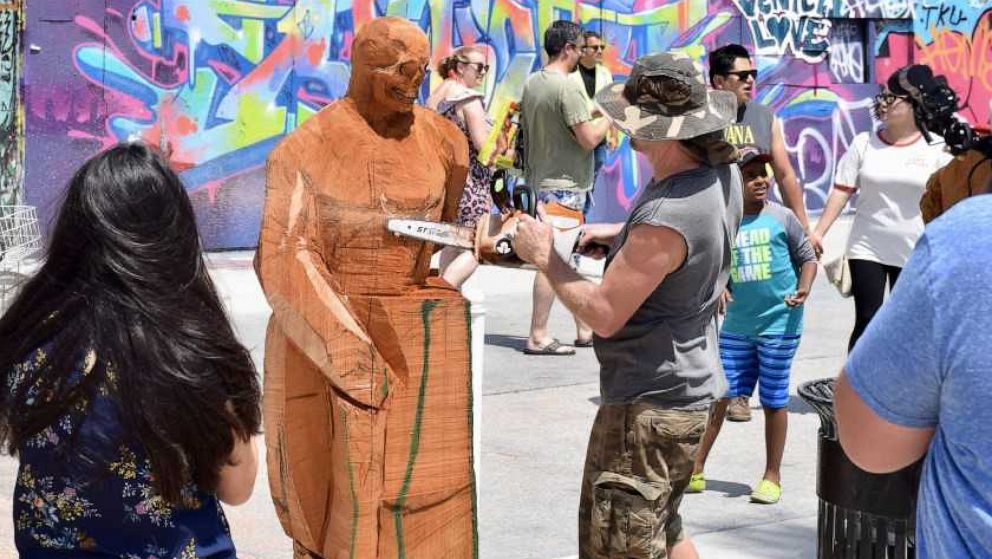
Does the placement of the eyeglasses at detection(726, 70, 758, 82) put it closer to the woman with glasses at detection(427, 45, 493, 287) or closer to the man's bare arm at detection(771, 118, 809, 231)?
the man's bare arm at detection(771, 118, 809, 231)

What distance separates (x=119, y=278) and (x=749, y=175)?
4015 millimetres

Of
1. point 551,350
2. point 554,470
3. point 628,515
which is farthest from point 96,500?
point 551,350

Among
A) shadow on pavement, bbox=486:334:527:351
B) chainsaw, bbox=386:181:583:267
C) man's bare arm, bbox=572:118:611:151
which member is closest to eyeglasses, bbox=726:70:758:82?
man's bare arm, bbox=572:118:611:151

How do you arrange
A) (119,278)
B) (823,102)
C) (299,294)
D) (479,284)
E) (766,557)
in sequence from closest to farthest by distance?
(119,278)
(299,294)
(766,557)
(479,284)
(823,102)

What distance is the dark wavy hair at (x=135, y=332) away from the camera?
2.77 m

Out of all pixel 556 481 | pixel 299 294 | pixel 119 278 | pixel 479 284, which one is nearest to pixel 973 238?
pixel 119 278

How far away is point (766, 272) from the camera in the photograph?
21.6 ft

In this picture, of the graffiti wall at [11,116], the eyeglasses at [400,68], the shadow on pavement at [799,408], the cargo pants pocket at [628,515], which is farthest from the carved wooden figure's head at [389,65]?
the graffiti wall at [11,116]

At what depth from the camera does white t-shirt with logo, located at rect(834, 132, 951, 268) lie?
7.65 m

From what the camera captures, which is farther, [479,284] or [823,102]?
[823,102]

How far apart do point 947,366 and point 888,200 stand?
→ 18.2ft

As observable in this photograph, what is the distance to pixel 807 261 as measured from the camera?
660cm

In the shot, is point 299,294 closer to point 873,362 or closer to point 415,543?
point 415,543

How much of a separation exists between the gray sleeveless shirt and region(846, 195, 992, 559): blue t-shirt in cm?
155
